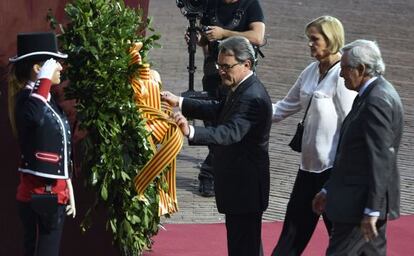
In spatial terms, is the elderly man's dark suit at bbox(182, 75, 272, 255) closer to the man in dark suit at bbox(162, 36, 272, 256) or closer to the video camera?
the man in dark suit at bbox(162, 36, 272, 256)

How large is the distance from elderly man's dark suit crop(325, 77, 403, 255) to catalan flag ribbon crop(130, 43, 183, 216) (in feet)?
4.30

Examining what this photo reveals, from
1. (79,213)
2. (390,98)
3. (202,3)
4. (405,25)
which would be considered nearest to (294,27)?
(405,25)

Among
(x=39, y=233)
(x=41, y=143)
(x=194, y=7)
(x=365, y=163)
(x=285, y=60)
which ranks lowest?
(x=285, y=60)

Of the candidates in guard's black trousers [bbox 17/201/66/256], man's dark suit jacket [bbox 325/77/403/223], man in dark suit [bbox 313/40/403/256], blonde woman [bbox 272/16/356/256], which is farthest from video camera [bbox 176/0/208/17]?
man's dark suit jacket [bbox 325/77/403/223]

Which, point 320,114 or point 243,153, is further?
point 320,114

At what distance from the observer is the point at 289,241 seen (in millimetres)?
7383

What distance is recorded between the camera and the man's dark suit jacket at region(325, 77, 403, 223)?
232 inches

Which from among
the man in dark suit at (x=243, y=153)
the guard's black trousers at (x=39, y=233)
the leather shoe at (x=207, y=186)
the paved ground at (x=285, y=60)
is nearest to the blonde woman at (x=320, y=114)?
the man in dark suit at (x=243, y=153)

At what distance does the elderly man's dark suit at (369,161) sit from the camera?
233 inches

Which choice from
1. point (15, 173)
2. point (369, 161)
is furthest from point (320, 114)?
point (15, 173)

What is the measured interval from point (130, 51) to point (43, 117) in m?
0.92

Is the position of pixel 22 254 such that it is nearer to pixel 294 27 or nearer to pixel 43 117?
pixel 43 117

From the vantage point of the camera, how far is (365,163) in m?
6.00

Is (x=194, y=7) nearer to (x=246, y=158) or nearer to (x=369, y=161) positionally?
(x=246, y=158)
